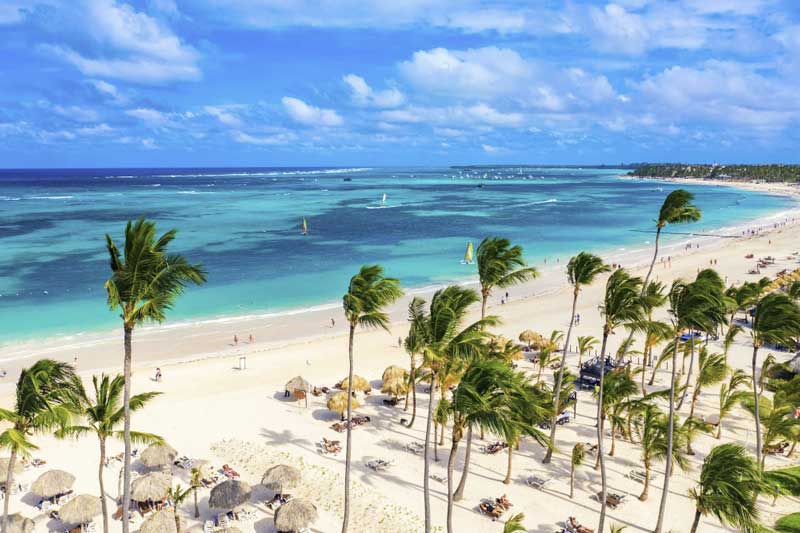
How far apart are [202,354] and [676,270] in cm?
4749

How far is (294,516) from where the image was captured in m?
15.3

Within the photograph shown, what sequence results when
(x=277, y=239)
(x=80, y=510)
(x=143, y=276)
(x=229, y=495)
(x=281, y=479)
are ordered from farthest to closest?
(x=277, y=239) < (x=281, y=479) < (x=229, y=495) < (x=80, y=510) < (x=143, y=276)

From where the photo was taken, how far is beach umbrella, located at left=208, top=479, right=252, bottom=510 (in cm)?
1611

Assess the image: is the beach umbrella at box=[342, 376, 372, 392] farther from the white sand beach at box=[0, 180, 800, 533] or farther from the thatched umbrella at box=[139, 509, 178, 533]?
the thatched umbrella at box=[139, 509, 178, 533]

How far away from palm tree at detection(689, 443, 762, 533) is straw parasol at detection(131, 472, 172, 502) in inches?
586

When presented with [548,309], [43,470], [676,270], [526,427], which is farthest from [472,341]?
[676,270]

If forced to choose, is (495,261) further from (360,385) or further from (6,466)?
(6,466)

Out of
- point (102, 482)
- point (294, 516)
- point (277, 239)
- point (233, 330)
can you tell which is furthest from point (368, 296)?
point (277, 239)

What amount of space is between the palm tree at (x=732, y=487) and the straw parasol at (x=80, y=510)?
54.5 ft

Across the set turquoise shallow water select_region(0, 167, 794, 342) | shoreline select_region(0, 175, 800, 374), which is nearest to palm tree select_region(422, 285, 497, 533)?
shoreline select_region(0, 175, 800, 374)

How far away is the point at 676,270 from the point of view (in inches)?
2202

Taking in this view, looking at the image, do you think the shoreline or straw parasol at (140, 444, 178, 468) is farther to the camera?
the shoreline

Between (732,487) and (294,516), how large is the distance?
11.3 metres

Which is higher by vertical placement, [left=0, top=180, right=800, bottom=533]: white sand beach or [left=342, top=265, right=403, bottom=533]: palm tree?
[left=342, top=265, right=403, bottom=533]: palm tree
